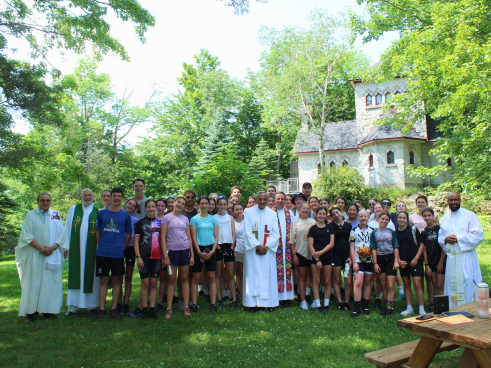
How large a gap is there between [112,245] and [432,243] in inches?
217

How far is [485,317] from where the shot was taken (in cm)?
369

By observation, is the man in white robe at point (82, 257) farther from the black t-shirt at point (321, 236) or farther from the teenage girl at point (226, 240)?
the black t-shirt at point (321, 236)

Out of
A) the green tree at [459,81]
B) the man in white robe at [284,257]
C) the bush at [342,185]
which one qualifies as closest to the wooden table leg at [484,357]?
the man in white robe at [284,257]

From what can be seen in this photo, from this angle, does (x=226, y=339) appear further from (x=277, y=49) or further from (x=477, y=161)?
(x=277, y=49)

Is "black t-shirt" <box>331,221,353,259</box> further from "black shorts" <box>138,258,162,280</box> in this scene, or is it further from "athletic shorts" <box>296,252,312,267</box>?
"black shorts" <box>138,258,162,280</box>

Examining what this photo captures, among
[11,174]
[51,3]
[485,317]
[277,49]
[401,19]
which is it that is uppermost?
[277,49]

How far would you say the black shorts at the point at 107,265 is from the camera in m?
6.13

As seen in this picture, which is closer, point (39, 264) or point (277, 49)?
point (39, 264)

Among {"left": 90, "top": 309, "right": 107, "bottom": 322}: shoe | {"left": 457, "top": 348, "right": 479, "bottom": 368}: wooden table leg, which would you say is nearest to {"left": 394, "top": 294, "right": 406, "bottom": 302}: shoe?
{"left": 457, "top": 348, "right": 479, "bottom": 368}: wooden table leg

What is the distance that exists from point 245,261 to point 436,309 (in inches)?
151

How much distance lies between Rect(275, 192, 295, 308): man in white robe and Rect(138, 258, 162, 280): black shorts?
2306 millimetres

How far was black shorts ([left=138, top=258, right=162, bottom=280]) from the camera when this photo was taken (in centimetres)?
617

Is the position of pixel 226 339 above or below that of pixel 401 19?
below

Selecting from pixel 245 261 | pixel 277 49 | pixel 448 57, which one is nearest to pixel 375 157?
pixel 277 49
